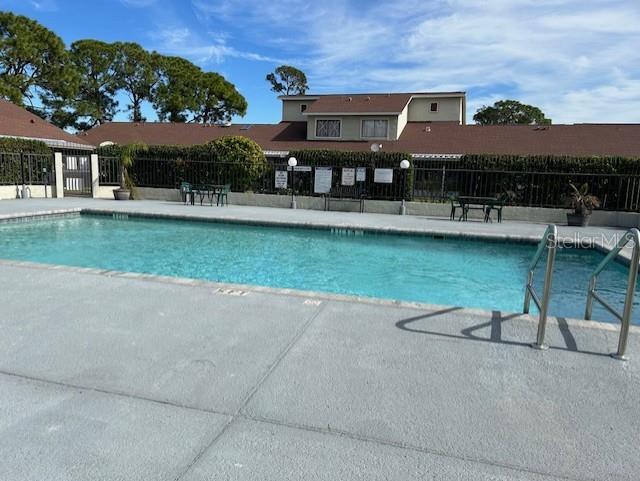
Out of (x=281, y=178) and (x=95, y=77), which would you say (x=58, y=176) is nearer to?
(x=281, y=178)

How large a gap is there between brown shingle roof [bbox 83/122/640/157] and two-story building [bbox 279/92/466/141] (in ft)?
2.10

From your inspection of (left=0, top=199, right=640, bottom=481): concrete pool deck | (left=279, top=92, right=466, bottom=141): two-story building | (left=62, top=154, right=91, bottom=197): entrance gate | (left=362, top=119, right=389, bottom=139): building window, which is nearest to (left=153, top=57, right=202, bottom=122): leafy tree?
(left=279, top=92, right=466, bottom=141): two-story building

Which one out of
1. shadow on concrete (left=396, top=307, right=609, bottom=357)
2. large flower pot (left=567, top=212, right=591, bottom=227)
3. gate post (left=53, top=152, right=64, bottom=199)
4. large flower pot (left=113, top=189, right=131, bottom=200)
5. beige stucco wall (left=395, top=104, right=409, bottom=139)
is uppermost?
beige stucco wall (left=395, top=104, right=409, bottom=139)

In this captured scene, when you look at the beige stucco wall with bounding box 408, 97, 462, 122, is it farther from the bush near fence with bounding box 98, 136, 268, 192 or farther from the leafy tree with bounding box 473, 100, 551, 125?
the leafy tree with bounding box 473, 100, 551, 125

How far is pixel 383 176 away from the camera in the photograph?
18.1 meters

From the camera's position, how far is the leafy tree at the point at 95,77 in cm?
3862

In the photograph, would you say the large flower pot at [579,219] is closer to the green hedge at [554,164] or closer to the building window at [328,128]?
the green hedge at [554,164]

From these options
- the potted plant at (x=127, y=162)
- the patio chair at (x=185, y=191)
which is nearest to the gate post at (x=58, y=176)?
the potted plant at (x=127, y=162)

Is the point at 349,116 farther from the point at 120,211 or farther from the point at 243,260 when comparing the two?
the point at 243,260

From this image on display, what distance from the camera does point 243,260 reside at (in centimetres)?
962

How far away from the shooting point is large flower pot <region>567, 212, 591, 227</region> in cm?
1480

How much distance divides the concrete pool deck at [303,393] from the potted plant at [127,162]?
16.3 metres

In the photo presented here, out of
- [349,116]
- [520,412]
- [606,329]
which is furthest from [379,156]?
[520,412]

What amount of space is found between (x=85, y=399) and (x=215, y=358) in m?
0.93
